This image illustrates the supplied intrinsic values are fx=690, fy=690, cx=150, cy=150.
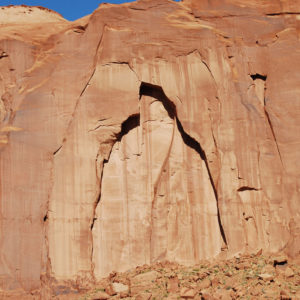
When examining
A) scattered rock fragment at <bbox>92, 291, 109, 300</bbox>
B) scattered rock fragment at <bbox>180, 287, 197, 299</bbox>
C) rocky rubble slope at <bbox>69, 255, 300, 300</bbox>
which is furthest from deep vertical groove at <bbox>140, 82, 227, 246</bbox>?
scattered rock fragment at <bbox>92, 291, 109, 300</bbox>

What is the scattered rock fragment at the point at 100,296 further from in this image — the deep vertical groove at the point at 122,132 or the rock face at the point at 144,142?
the deep vertical groove at the point at 122,132

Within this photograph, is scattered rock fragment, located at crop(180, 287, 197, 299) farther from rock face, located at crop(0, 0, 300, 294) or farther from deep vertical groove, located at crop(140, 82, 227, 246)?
deep vertical groove, located at crop(140, 82, 227, 246)

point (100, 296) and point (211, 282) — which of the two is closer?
point (211, 282)

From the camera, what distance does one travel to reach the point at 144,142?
2219cm

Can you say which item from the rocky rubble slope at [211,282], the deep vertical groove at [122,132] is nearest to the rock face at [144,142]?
the deep vertical groove at [122,132]

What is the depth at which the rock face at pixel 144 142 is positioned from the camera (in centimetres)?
2073

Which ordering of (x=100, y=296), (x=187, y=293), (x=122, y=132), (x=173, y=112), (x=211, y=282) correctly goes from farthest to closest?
1. (x=173, y=112)
2. (x=122, y=132)
3. (x=100, y=296)
4. (x=211, y=282)
5. (x=187, y=293)

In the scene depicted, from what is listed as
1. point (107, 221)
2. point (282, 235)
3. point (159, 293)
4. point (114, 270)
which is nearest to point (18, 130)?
point (107, 221)

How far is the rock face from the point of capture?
68.0 feet

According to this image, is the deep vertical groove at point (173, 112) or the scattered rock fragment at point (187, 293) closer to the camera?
the scattered rock fragment at point (187, 293)

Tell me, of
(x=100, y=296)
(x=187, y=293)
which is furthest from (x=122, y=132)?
(x=187, y=293)

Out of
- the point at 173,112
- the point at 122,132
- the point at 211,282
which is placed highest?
the point at 173,112

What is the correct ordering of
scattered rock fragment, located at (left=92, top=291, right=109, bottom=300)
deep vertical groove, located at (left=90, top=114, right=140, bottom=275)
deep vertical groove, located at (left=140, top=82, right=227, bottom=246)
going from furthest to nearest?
deep vertical groove, located at (left=140, top=82, right=227, bottom=246) → deep vertical groove, located at (left=90, top=114, right=140, bottom=275) → scattered rock fragment, located at (left=92, top=291, right=109, bottom=300)

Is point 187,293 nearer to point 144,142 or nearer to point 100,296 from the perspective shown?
point 100,296
